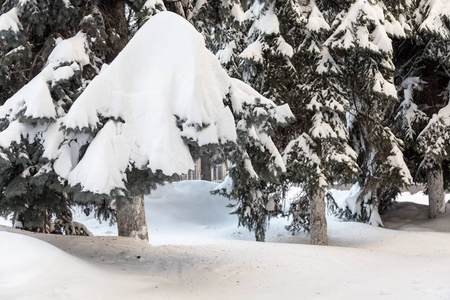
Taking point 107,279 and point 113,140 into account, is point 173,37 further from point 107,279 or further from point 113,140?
point 107,279

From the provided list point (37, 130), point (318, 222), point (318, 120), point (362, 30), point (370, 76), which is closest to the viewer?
point (37, 130)

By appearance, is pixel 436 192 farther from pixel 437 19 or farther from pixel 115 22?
pixel 115 22

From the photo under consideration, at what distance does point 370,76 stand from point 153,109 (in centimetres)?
605

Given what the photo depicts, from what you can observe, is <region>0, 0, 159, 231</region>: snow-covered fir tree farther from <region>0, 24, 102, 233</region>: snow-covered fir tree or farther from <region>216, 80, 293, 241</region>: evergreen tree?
<region>216, 80, 293, 241</region>: evergreen tree

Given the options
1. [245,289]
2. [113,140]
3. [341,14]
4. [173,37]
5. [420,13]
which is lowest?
[245,289]

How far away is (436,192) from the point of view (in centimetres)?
1364

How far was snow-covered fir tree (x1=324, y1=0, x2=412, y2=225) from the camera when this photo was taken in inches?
368

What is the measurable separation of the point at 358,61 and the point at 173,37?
18.4 ft

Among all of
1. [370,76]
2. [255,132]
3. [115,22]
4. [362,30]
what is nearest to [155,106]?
[255,132]

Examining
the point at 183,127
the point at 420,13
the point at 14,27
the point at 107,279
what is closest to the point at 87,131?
the point at 183,127

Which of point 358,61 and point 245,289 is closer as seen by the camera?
point 245,289

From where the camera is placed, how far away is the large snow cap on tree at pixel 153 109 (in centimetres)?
494

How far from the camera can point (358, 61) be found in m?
10.1

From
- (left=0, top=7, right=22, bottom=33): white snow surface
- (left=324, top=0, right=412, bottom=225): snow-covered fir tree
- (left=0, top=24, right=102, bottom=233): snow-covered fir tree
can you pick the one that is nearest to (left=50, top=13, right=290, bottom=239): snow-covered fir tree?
(left=0, top=24, right=102, bottom=233): snow-covered fir tree
